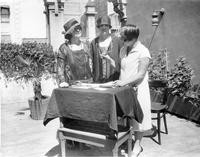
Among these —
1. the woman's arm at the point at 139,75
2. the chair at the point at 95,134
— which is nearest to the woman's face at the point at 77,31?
the woman's arm at the point at 139,75

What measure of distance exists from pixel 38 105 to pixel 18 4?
64.0ft

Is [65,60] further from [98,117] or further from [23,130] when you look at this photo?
[23,130]

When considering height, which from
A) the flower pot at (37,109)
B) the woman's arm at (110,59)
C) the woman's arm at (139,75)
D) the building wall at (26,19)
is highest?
the building wall at (26,19)

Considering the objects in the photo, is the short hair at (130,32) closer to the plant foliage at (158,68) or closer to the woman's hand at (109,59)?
the woman's hand at (109,59)

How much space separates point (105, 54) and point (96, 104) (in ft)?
Answer: 3.60

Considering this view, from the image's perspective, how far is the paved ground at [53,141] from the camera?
4.00 metres

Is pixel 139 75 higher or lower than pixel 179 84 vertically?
higher

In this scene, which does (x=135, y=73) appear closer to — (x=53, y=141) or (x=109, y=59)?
(x=109, y=59)

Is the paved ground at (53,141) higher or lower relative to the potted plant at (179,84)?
lower

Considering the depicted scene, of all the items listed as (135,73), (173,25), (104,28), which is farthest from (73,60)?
(173,25)

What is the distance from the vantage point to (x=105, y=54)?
390 cm

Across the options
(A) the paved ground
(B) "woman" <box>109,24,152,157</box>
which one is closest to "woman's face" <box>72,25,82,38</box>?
(B) "woman" <box>109,24,152,157</box>

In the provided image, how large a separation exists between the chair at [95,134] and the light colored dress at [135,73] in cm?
26

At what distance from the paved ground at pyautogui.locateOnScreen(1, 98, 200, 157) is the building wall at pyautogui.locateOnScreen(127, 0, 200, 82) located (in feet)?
17.6
